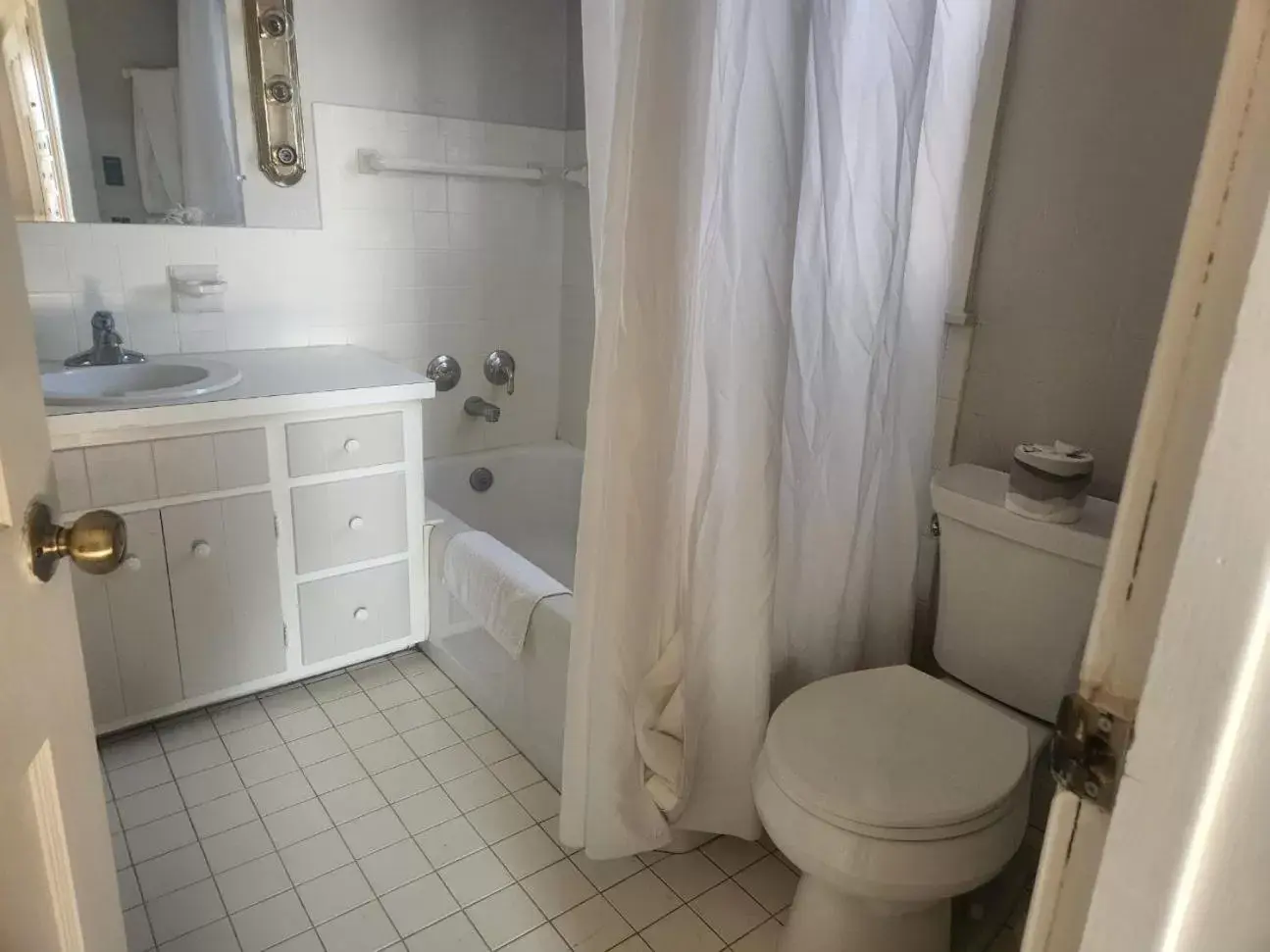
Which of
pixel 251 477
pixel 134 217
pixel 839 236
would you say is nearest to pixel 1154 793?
pixel 839 236

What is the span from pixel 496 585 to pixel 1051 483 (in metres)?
1.16

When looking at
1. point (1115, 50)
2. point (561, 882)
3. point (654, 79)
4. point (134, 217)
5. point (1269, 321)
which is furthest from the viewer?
point (134, 217)

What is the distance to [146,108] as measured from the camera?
197 cm

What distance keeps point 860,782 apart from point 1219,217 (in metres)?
0.97

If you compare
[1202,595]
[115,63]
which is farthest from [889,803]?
[115,63]

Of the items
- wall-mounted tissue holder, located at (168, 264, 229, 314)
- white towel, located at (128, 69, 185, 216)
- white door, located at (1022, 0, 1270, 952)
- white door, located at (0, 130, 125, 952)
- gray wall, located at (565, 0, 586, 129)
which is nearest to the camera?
white door, located at (1022, 0, 1270, 952)

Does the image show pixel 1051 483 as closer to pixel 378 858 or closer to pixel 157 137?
pixel 378 858

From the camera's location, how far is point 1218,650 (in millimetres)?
414

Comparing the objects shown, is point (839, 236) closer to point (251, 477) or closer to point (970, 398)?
point (970, 398)

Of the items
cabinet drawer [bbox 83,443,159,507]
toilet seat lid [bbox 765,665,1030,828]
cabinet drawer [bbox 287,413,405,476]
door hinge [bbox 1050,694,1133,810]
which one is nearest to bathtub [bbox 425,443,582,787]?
cabinet drawer [bbox 287,413,405,476]

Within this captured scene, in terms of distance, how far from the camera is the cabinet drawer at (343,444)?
6.22 feet

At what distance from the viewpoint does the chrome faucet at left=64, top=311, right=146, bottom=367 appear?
1911mm

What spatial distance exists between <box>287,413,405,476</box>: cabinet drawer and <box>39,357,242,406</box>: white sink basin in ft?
0.64

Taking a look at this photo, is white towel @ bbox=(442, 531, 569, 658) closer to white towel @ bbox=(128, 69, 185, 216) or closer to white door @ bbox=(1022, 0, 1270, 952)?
white towel @ bbox=(128, 69, 185, 216)
